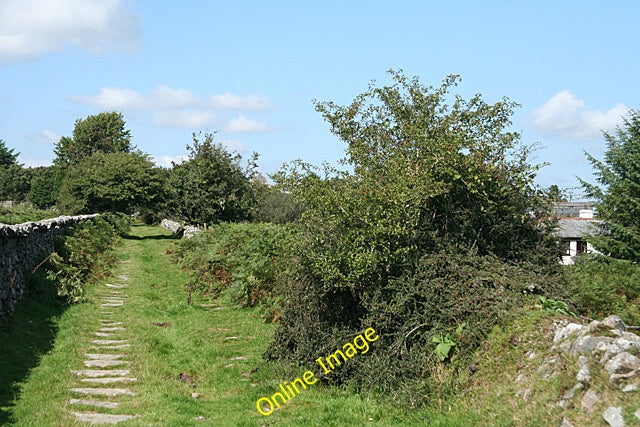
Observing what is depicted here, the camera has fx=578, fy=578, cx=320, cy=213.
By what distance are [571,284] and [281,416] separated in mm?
4308

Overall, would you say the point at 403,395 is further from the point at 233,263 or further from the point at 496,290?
the point at 233,263

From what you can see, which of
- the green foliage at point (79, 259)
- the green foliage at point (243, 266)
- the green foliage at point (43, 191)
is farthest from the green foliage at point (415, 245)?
the green foliage at point (43, 191)

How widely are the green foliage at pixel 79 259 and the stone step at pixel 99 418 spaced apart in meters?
7.00

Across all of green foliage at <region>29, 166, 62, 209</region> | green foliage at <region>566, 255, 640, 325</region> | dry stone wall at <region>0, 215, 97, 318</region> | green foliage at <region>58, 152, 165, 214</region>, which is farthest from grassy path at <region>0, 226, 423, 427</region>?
green foliage at <region>29, 166, 62, 209</region>

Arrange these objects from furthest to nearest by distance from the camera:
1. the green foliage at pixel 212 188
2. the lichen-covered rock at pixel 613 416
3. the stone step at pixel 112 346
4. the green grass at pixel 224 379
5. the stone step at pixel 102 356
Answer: the green foliage at pixel 212 188 → the stone step at pixel 112 346 → the stone step at pixel 102 356 → the green grass at pixel 224 379 → the lichen-covered rock at pixel 613 416

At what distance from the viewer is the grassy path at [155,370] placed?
6.70 metres

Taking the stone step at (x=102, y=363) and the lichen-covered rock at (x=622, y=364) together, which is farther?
the stone step at (x=102, y=363)

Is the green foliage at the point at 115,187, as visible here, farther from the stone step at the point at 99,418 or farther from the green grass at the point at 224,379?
the stone step at the point at 99,418

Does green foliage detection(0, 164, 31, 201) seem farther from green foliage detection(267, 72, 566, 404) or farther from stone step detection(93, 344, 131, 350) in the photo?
green foliage detection(267, 72, 566, 404)

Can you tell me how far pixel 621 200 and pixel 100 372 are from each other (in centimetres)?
1299

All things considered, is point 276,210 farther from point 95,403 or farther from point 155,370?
point 95,403

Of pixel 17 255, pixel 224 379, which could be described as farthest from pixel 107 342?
pixel 17 255

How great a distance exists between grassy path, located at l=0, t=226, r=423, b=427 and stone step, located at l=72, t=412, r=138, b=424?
88 mm

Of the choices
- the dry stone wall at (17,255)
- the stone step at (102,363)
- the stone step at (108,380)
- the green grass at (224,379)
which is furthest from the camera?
the dry stone wall at (17,255)
